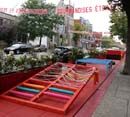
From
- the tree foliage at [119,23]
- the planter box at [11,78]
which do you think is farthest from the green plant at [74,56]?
the tree foliage at [119,23]

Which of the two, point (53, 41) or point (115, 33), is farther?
point (53, 41)

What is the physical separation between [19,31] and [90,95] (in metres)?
35.7

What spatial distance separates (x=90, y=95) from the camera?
26.4 ft

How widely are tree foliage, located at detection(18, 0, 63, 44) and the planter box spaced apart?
34.0m

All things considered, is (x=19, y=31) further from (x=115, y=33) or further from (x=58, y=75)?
(x=58, y=75)

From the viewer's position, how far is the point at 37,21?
141 feet

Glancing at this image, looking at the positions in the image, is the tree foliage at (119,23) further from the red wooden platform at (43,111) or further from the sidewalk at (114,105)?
the red wooden platform at (43,111)

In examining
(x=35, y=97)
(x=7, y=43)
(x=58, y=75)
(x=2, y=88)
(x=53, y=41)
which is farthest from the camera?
(x=53, y=41)

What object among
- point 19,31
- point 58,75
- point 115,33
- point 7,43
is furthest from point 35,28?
point 58,75

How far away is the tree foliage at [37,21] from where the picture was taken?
42.2 m

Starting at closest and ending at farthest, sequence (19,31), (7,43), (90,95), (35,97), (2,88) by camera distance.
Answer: (35,97), (2,88), (90,95), (7,43), (19,31)

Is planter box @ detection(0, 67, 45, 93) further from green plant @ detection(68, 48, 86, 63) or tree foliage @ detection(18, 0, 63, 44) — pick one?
tree foliage @ detection(18, 0, 63, 44)

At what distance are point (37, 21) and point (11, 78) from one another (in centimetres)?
3594

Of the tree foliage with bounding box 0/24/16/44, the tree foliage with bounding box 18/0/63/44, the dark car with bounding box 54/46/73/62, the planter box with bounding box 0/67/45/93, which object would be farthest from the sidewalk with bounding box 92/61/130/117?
the tree foliage with bounding box 18/0/63/44
